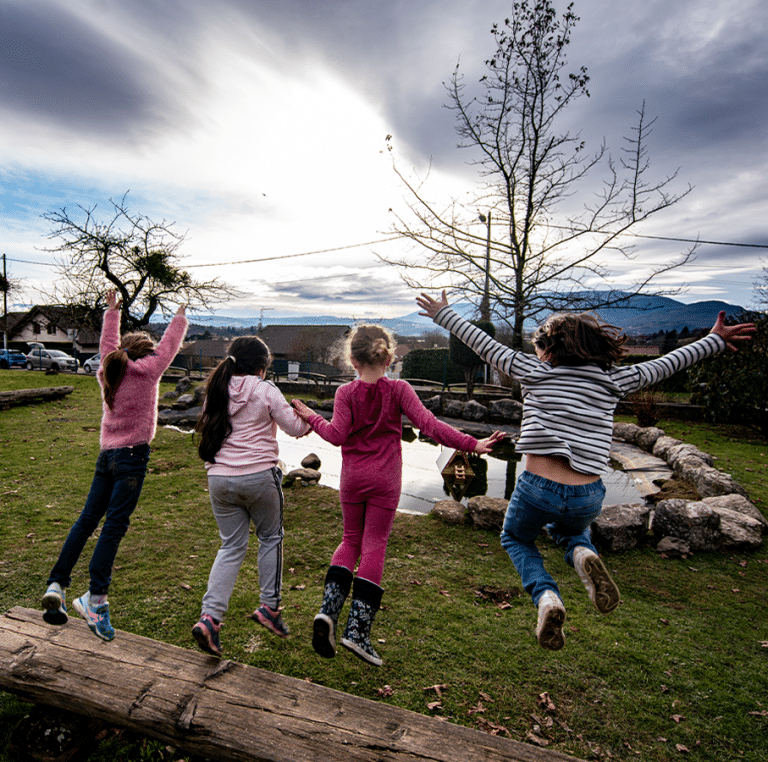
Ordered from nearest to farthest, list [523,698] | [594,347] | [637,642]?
[594,347] → [523,698] → [637,642]

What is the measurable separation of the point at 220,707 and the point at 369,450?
1.53 m

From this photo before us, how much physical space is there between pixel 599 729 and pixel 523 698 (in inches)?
18.8

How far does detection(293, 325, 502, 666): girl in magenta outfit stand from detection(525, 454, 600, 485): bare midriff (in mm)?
295

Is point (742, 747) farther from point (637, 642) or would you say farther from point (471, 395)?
point (471, 395)

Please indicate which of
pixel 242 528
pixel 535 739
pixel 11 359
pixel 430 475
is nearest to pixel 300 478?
pixel 430 475

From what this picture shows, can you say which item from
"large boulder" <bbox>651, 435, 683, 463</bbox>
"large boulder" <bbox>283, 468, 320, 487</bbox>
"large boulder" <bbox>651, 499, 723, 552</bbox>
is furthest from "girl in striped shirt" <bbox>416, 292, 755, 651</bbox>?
"large boulder" <bbox>651, 435, 683, 463</bbox>

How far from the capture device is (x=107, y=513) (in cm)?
306

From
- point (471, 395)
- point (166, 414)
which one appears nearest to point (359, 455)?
point (166, 414)

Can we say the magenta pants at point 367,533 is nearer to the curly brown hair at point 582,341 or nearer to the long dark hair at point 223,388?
the long dark hair at point 223,388

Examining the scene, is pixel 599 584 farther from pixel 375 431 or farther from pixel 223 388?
pixel 223 388

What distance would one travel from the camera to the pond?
26.3 feet

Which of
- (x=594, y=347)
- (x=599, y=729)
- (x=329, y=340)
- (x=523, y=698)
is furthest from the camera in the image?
(x=329, y=340)

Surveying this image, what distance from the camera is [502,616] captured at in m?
4.41

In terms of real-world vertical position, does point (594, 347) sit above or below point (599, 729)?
above
